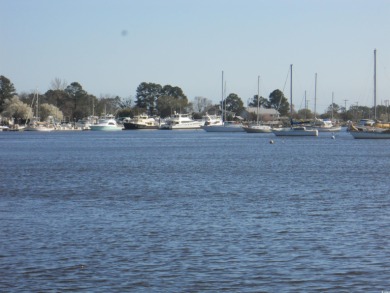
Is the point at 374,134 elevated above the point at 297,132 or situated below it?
above

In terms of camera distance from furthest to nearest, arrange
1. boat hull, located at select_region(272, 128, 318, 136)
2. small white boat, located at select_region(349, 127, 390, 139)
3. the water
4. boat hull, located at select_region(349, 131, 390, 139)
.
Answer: boat hull, located at select_region(272, 128, 318, 136), boat hull, located at select_region(349, 131, 390, 139), small white boat, located at select_region(349, 127, 390, 139), the water

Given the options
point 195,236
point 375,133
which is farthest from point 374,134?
point 195,236

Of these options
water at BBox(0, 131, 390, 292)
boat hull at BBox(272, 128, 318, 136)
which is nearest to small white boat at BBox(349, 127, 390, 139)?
boat hull at BBox(272, 128, 318, 136)

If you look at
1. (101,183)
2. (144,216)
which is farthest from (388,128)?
(144,216)

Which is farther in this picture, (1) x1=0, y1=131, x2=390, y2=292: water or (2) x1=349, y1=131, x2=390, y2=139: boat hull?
(2) x1=349, y1=131, x2=390, y2=139: boat hull

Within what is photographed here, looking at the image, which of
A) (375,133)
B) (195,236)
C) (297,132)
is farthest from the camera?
(297,132)

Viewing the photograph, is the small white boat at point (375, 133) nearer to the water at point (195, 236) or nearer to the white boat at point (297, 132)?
the white boat at point (297, 132)

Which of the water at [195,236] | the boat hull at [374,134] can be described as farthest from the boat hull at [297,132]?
the water at [195,236]

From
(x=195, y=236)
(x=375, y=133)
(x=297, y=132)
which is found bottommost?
(x=297, y=132)

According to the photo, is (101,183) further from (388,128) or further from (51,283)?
(388,128)

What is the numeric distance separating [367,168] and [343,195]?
77.1ft

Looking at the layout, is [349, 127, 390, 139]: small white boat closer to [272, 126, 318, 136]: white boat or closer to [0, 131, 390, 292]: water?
[272, 126, 318, 136]: white boat

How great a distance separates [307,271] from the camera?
21.0 m

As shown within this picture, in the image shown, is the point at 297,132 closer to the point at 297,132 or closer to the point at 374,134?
the point at 297,132
